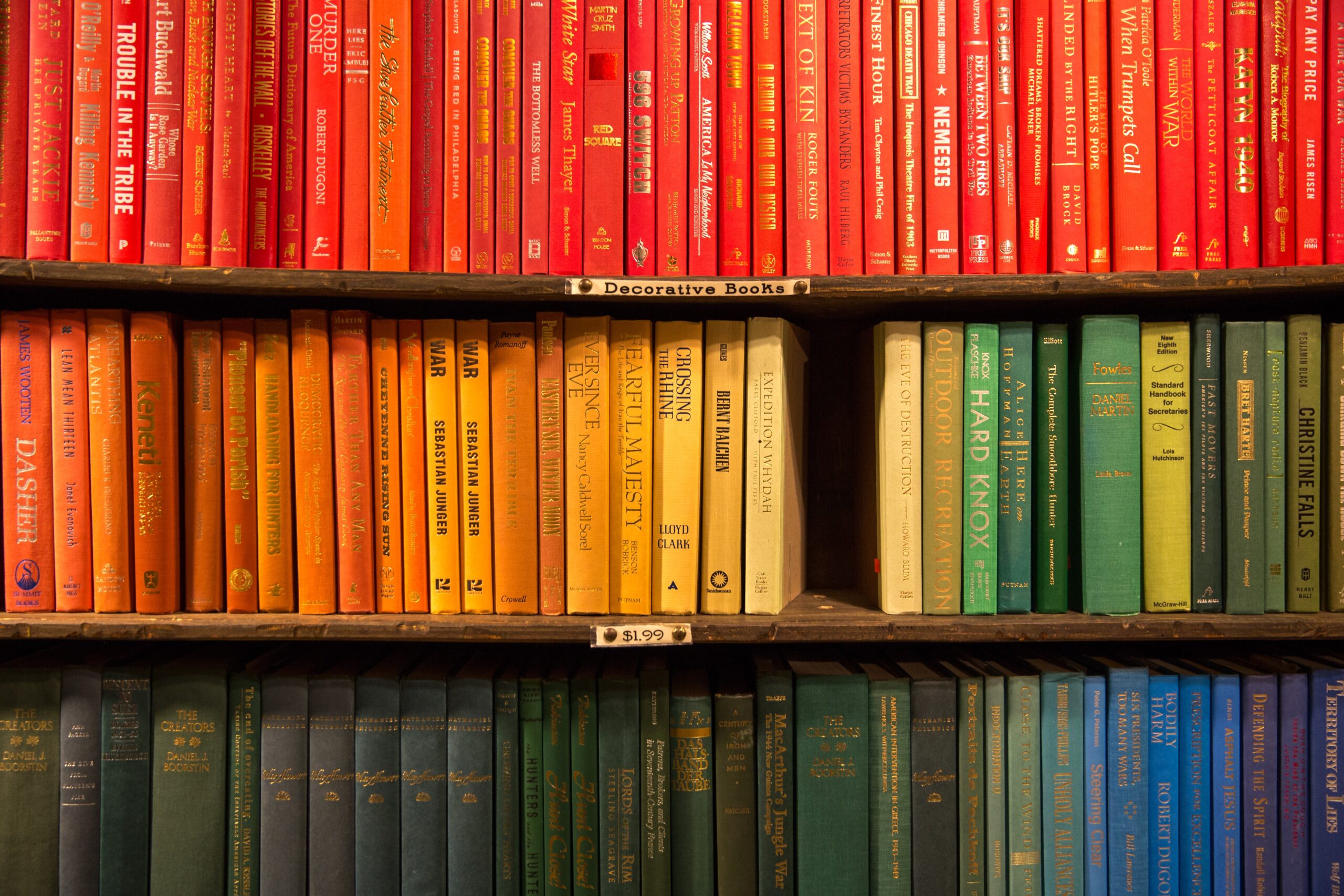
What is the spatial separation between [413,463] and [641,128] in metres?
0.54

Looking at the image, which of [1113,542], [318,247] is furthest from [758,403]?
[318,247]

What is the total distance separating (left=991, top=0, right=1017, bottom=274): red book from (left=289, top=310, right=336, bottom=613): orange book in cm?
91

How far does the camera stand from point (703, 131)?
3.02 ft

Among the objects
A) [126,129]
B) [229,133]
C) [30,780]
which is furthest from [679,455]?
[30,780]

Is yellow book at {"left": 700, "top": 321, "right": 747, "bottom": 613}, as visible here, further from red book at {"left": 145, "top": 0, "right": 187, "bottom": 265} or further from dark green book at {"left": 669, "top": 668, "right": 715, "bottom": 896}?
red book at {"left": 145, "top": 0, "right": 187, "bottom": 265}

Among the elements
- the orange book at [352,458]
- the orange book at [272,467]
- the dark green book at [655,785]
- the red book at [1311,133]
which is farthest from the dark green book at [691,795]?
the red book at [1311,133]

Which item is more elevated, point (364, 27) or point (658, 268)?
point (364, 27)

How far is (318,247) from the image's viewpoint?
36.0 inches

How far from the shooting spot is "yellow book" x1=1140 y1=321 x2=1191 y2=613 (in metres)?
0.91

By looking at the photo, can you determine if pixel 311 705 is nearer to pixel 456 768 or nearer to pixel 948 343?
pixel 456 768

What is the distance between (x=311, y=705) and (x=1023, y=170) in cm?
118

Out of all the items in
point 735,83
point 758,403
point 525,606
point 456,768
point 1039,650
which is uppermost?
point 735,83

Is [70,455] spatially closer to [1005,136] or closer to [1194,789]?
[1005,136]

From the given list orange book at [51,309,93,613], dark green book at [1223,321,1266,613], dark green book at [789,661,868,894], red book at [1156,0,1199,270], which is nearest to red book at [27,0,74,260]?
orange book at [51,309,93,613]
